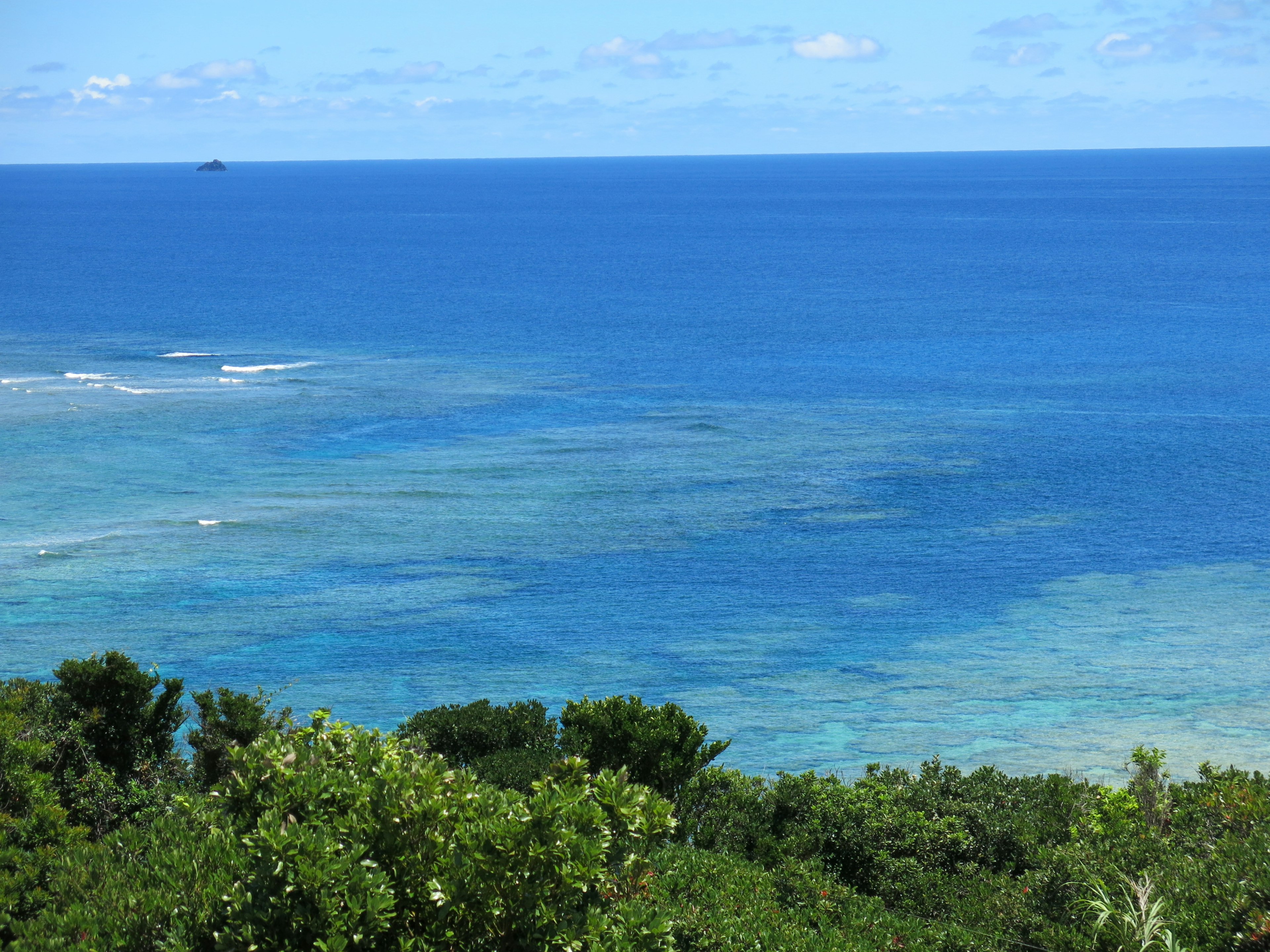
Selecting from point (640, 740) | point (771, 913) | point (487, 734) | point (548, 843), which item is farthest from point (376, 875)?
point (487, 734)

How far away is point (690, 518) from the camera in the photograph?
60156mm

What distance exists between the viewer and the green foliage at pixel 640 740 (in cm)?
2066

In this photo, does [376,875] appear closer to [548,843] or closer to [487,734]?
[548,843]

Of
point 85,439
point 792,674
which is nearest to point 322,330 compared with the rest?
point 85,439

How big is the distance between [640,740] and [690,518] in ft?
130

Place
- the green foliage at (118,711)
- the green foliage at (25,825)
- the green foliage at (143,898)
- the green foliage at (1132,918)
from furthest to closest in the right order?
1. the green foliage at (118,711)
2. the green foliage at (1132,918)
3. the green foliage at (25,825)
4. the green foliage at (143,898)

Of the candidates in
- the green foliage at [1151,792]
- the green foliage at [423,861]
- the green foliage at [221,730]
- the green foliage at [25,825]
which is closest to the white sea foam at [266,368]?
the green foliage at [221,730]

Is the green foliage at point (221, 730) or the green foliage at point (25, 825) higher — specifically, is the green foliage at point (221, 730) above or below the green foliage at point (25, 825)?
below

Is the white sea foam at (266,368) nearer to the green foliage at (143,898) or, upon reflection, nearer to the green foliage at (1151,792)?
the green foliage at (1151,792)

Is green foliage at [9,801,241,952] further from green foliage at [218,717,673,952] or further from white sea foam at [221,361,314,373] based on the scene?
white sea foam at [221,361,314,373]

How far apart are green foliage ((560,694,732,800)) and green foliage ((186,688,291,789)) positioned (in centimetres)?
507

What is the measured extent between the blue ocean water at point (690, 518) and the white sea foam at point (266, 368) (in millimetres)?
536

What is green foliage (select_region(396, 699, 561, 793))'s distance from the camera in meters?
21.2

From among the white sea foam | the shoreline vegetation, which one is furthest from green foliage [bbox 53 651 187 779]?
the white sea foam
